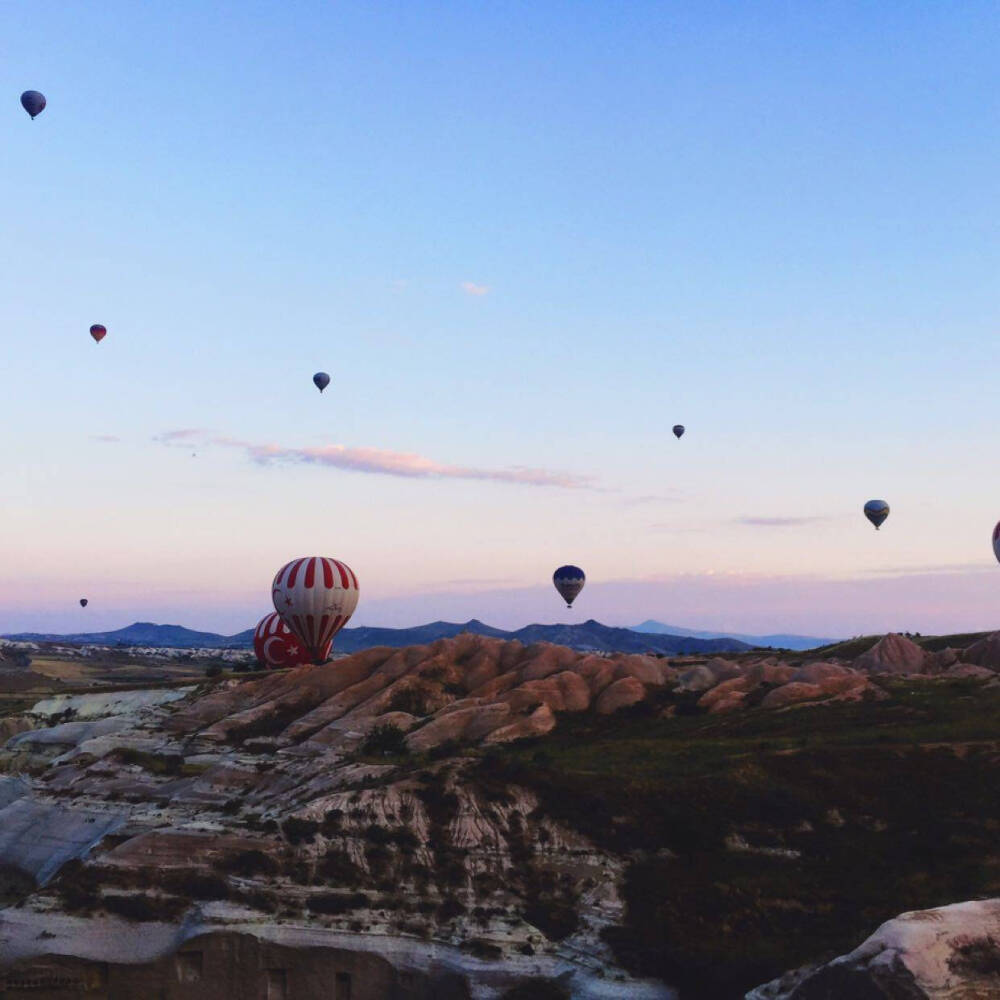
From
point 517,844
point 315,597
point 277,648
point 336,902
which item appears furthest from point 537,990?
point 277,648

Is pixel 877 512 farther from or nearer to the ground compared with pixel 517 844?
farther from the ground

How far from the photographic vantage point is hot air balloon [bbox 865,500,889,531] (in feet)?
370

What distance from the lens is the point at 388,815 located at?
4994 centimetres

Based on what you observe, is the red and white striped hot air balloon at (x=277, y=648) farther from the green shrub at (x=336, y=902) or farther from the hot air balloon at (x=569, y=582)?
the green shrub at (x=336, y=902)

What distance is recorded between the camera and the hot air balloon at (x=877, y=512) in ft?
370

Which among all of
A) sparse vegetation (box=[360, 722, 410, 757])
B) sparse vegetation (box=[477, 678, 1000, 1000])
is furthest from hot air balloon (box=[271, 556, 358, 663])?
sparse vegetation (box=[477, 678, 1000, 1000])

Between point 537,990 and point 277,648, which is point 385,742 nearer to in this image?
point 537,990

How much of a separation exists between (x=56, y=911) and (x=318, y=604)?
48.4m

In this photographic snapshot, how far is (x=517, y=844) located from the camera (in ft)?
161

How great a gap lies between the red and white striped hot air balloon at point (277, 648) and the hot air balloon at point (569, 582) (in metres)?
27.7

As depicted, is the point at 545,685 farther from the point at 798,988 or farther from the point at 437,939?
the point at 798,988

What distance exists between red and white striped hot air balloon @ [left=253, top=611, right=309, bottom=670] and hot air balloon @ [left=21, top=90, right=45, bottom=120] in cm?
5114

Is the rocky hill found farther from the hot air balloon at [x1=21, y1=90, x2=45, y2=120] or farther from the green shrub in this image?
the hot air balloon at [x1=21, y1=90, x2=45, y2=120]

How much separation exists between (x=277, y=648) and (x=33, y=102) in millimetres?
54879
